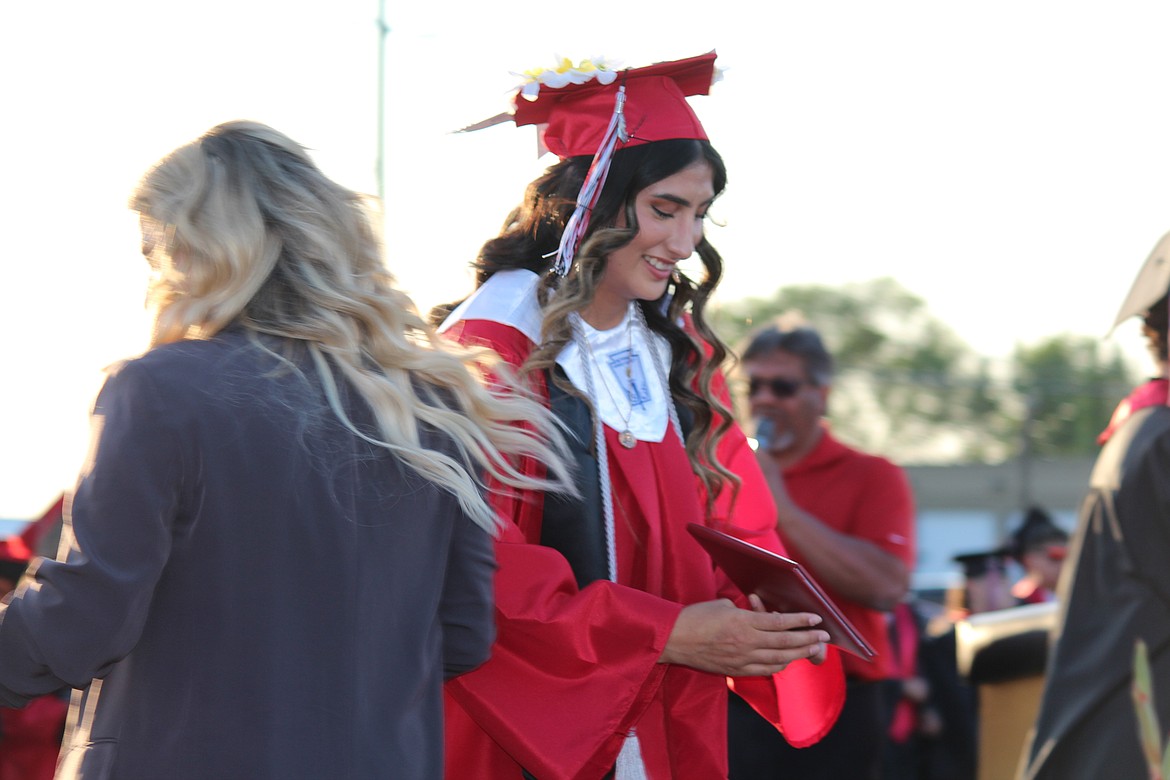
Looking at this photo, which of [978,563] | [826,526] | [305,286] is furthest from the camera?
[978,563]

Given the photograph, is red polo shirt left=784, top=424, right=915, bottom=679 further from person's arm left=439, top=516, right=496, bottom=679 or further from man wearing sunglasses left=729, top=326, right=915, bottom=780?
person's arm left=439, top=516, right=496, bottom=679

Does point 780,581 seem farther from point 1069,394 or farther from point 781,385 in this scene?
point 1069,394

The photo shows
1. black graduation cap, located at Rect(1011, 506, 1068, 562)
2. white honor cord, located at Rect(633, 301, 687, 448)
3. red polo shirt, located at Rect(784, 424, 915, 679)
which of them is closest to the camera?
white honor cord, located at Rect(633, 301, 687, 448)

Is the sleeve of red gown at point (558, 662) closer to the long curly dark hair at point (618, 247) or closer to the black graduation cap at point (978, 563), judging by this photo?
the long curly dark hair at point (618, 247)

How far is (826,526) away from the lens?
4758 mm

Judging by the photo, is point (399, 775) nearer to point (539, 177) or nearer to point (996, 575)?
point (539, 177)

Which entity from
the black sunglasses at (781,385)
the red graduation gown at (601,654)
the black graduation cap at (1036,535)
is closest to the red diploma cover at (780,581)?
the red graduation gown at (601,654)

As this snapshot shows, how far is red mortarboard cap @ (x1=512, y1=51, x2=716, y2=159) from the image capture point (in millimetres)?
3125

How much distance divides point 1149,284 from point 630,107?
5.02 feet

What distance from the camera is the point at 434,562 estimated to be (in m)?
2.39

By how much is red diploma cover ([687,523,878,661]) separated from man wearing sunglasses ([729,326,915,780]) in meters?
1.78

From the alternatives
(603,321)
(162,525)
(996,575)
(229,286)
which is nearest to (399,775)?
(162,525)

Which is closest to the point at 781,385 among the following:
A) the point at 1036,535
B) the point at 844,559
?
the point at 844,559

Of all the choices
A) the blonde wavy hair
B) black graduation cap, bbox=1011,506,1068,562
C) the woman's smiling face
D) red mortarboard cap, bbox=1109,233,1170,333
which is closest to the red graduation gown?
the woman's smiling face
